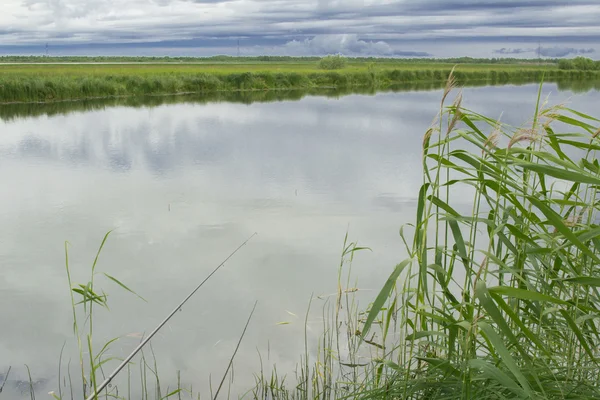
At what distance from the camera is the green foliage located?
44656mm

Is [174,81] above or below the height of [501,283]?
above

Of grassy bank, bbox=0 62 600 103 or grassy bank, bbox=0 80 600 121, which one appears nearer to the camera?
grassy bank, bbox=0 80 600 121

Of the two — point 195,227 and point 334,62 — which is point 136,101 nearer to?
point 195,227

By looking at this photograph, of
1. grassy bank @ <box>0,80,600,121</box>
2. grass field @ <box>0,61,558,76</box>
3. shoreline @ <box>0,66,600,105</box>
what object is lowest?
grassy bank @ <box>0,80,600,121</box>

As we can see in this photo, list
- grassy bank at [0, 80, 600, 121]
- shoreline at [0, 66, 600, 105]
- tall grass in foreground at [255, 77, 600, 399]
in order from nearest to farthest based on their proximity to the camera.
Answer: tall grass in foreground at [255, 77, 600, 399]
grassy bank at [0, 80, 600, 121]
shoreline at [0, 66, 600, 105]

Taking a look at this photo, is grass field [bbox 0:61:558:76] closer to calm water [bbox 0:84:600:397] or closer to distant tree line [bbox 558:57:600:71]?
distant tree line [bbox 558:57:600:71]

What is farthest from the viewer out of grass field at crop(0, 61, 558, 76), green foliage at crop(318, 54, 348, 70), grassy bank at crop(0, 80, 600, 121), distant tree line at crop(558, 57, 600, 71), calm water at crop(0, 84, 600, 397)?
distant tree line at crop(558, 57, 600, 71)

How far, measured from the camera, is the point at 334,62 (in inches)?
1766

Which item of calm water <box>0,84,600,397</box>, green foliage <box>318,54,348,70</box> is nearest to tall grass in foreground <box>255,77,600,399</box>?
calm water <box>0,84,600,397</box>

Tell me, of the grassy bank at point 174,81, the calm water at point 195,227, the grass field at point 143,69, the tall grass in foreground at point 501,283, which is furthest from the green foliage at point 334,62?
the tall grass in foreground at point 501,283

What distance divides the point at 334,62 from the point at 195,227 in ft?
133

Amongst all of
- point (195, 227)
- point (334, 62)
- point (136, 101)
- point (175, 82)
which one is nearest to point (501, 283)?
point (195, 227)

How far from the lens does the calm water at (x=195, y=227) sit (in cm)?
346

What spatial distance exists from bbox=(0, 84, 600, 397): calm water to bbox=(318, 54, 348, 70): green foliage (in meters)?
32.7
